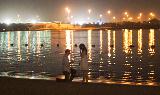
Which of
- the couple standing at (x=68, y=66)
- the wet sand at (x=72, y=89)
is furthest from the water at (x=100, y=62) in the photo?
the wet sand at (x=72, y=89)

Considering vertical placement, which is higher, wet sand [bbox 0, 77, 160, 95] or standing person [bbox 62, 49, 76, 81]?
standing person [bbox 62, 49, 76, 81]

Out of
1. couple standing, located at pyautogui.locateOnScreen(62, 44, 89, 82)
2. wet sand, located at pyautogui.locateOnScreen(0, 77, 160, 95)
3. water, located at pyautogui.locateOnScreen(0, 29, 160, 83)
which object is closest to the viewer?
wet sand, located at pyautogui.locateOnScreen(0, 77, 160, 95)

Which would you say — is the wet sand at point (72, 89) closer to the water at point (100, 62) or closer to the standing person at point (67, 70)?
the standing person at point (67, 70)

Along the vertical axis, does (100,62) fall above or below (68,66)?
below

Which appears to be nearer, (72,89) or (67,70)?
(72,89)

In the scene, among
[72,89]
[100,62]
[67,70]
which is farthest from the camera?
[100,62]

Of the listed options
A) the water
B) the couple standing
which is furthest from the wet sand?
the water

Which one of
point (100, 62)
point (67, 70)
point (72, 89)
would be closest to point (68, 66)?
point (67, 70)

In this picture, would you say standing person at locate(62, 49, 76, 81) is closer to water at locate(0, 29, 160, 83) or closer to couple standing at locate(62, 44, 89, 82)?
couple standing at locate(62, 44, 89, 82)

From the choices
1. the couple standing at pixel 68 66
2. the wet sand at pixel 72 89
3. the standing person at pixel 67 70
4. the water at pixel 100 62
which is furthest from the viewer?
the water at pixel 100 62

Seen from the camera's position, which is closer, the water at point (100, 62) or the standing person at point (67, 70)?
the standing person at point (67, 70)

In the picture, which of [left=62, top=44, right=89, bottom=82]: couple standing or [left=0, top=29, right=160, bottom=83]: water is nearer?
[left=62, top=44, right=89, bottom=82]: couple standing

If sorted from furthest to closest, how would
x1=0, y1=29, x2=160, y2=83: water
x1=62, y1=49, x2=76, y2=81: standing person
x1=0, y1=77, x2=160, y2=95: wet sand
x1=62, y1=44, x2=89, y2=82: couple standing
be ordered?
x1=0, y1=29, x2=160, y2=83: water, x1=62, y1=49, x2=76, y2=81: standing person, x1=62, y1=44, x2=89, y2=82: couple standing, x1=0, y1=77, x2=160, y2=95: wet sand

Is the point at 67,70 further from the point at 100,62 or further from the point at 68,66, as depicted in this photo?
the point at 100,62
